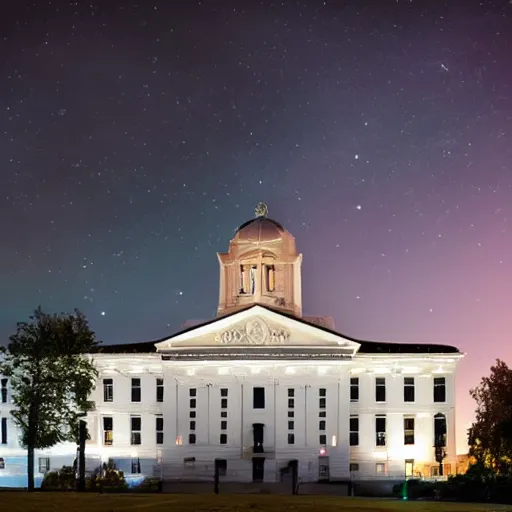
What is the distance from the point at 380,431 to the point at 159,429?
1515 cm

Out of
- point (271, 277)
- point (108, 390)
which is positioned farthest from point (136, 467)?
point (271, 277)

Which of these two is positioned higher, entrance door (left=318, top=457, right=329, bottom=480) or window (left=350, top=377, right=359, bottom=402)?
window (left=350, top=377, right=359, bottom=402)

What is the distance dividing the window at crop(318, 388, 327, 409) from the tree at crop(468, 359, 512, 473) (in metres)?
10.7

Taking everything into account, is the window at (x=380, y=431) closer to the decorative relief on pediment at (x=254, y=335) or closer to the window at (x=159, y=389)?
the decorative relief on pediment at (x=254, y=335)

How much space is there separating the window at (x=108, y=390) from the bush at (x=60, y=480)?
896cm

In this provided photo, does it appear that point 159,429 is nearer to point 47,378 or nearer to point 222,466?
point 222,466

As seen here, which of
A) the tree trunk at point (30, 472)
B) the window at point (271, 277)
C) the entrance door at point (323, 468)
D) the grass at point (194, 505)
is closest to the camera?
the grass at point (194, 505)

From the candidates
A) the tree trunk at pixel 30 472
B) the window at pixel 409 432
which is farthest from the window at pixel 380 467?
the tree trunk at pixel 30 472

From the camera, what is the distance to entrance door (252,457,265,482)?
286 ft

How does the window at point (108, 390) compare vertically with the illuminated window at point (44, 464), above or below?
above

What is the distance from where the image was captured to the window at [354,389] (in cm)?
9075

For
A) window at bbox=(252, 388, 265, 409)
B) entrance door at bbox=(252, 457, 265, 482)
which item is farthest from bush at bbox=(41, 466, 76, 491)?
window at bbox=(252, 388, 265, 409)

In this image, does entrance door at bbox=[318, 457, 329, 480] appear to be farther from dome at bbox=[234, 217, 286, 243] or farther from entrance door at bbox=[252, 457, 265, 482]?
dome at bbox=[234, 217, 286, 243]

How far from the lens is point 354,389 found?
90.8 m
